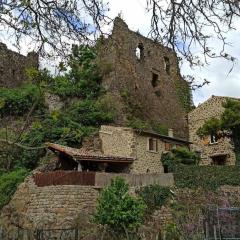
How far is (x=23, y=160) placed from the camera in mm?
26438

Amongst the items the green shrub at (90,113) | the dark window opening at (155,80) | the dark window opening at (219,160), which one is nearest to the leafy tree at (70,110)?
the green shrub at (90,113)

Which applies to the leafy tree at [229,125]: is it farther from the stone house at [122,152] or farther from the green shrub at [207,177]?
the green shrub at [207,177]

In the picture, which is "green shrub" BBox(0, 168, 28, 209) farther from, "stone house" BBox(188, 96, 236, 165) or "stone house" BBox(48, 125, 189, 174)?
"stone house" BBox(188, 96, 236, 165)

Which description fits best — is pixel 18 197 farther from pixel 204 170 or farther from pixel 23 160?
pixel 204 170

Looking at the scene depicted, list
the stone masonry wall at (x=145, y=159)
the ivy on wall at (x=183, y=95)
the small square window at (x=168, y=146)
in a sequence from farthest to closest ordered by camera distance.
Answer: the ivy on wall at (x=183, y=95)
the small square window at (x=168, y=146)
the stone masonry wall at (x=145, y=159)

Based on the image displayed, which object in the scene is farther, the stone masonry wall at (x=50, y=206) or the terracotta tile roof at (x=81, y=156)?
the terracotta tile roof at (x=81, y=156)

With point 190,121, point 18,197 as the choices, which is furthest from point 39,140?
point 190,121

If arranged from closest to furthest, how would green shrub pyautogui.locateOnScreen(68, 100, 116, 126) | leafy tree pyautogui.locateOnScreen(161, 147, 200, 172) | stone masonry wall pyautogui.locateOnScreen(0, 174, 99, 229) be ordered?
stone masonry wall pyautogui.locateOnScreen(0, 174, 99, 229), leafy tree pyautogui.locateOnScreen(161, 147, 200, 172), green shrub pyautogui.locateOnScreen(68, 100, 116, 126)

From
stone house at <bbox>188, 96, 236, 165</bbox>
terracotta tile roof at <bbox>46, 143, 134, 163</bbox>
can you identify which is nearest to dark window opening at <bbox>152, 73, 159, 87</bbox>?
stone house at <bbox>188, 96, 236, 165</bbox>

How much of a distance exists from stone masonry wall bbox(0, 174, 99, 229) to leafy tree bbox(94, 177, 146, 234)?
256 centimetres

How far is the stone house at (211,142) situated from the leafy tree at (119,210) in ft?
41.5

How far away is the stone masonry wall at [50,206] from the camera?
71.3 feet

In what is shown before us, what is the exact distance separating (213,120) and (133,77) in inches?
332

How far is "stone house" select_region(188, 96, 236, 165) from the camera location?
3238 cm
